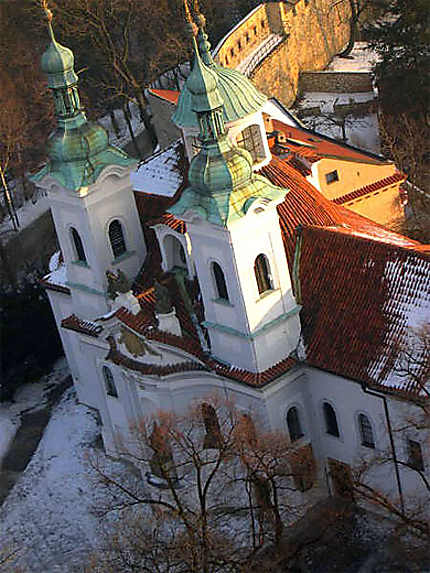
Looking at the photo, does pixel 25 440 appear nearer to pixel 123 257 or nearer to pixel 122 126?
pixel 123 257

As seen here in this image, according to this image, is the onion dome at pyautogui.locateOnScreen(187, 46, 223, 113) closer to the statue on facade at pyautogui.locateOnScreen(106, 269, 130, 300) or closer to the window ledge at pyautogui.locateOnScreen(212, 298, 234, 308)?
the window ledge at pyautogui.locateOnScreen(212, 298, 234, 308)

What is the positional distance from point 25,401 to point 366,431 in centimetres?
1861

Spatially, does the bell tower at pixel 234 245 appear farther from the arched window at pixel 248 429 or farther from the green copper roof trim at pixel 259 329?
the arched window at pixel 248 429

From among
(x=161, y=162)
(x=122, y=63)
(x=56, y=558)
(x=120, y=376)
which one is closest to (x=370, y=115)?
(x=122, y=63)

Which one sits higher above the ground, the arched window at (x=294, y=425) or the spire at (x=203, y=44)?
the spire at (x=203, y=44)

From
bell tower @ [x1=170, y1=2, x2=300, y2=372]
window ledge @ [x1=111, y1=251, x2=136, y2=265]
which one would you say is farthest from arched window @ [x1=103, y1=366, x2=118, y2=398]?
bell tower @ [x1=170, y1=2, x2=300, y2=372]

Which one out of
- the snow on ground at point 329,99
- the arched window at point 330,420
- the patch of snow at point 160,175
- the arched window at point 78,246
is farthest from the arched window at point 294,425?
the snow on ground at point 329,99

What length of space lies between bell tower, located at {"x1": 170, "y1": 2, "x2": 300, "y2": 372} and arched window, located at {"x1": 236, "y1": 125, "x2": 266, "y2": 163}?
477 cm

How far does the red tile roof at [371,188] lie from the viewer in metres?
52.1

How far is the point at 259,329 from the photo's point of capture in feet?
125

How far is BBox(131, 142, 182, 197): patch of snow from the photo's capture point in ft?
159

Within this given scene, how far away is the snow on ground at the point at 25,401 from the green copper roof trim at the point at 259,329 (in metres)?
14.0

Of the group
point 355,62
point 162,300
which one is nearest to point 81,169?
point 162,300

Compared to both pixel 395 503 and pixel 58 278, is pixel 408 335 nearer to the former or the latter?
pixel 395 503
